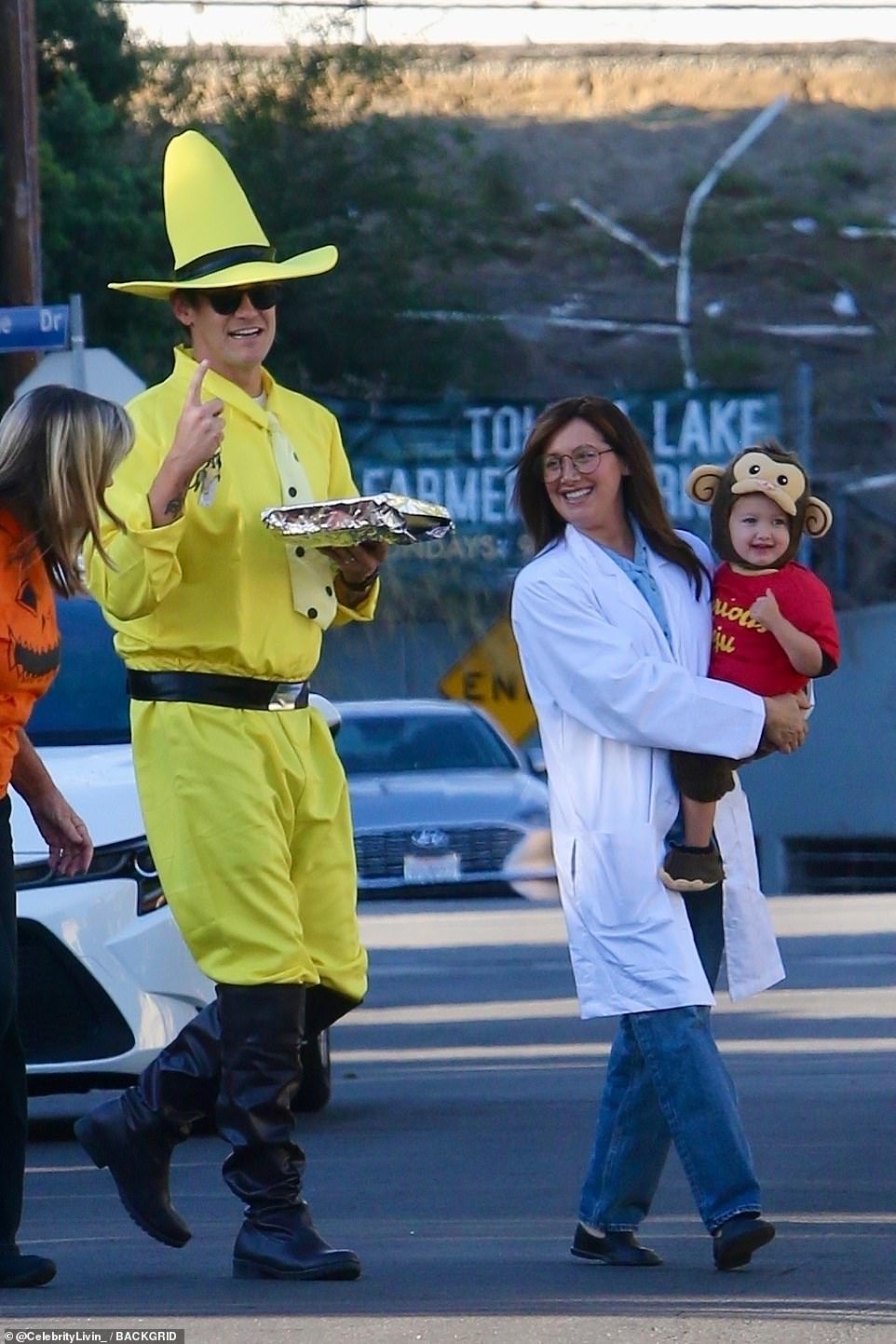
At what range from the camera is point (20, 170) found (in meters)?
18.9

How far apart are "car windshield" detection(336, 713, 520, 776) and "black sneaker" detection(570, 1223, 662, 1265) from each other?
12.6 meters

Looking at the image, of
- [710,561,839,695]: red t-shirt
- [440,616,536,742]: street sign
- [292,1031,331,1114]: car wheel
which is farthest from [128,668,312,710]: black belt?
[440,616,536,742]: street sign

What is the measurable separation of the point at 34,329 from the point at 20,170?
17.0ft

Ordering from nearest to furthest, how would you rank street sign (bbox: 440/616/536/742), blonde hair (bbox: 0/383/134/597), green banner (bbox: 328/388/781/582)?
blonde hair (bbox: 0/383/134/597), street sign (bbox: 440/616/536/742), green banner (bbox: 328/388/781/582)

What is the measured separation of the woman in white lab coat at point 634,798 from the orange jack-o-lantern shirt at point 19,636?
1.01 meters

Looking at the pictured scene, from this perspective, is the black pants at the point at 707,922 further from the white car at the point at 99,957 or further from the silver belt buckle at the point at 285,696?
the white car at the point at 99,957

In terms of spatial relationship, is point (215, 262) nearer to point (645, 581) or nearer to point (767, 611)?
point (645, 581)

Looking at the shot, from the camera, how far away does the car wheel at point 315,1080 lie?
8844mm

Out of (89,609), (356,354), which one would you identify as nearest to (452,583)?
(356,354)

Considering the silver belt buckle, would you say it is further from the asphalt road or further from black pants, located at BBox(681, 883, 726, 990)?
the asphalt road

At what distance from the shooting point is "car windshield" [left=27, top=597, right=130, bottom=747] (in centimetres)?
909

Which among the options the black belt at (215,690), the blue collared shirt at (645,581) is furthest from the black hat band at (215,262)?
the blue collared shirt at (645,581)

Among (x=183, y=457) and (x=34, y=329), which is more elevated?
(x=183, y=457)

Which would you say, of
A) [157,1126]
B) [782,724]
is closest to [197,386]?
[782,724]
